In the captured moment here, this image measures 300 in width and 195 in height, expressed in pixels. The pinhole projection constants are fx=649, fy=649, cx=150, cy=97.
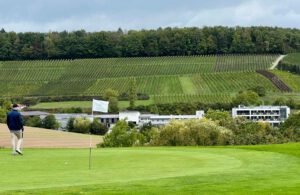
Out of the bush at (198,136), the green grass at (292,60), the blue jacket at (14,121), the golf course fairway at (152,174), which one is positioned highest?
the green grass at (292,60)

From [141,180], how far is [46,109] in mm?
128825

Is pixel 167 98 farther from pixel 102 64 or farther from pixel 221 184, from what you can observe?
pixel 221 184

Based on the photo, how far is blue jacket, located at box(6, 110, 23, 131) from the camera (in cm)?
2638

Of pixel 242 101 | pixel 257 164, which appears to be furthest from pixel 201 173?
pixel 242 101

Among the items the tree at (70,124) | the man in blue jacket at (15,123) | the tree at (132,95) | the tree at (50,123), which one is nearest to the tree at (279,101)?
the tree at (132,95)

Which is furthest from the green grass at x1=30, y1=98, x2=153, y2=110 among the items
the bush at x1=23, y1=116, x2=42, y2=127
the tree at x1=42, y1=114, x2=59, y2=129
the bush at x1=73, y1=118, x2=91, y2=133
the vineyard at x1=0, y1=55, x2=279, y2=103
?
the bush at x1=73, y1=118, x2=91, y2=133

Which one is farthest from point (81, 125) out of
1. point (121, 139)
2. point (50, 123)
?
point (121, 139)

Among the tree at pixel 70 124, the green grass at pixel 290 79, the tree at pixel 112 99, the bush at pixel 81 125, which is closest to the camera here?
the bush at pixel 81 125

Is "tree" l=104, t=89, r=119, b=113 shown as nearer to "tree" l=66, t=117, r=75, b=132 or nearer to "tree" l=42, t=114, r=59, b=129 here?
"tree" l=42, t=114, r=59, b=129

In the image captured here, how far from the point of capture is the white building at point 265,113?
136 metres

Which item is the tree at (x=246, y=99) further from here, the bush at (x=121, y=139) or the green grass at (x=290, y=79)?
the bush at (x=121, y=139)

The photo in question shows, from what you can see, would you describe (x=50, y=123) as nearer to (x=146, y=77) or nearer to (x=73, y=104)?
(x=73, y=104)

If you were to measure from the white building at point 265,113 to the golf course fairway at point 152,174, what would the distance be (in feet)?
362

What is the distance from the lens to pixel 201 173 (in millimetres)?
18594
